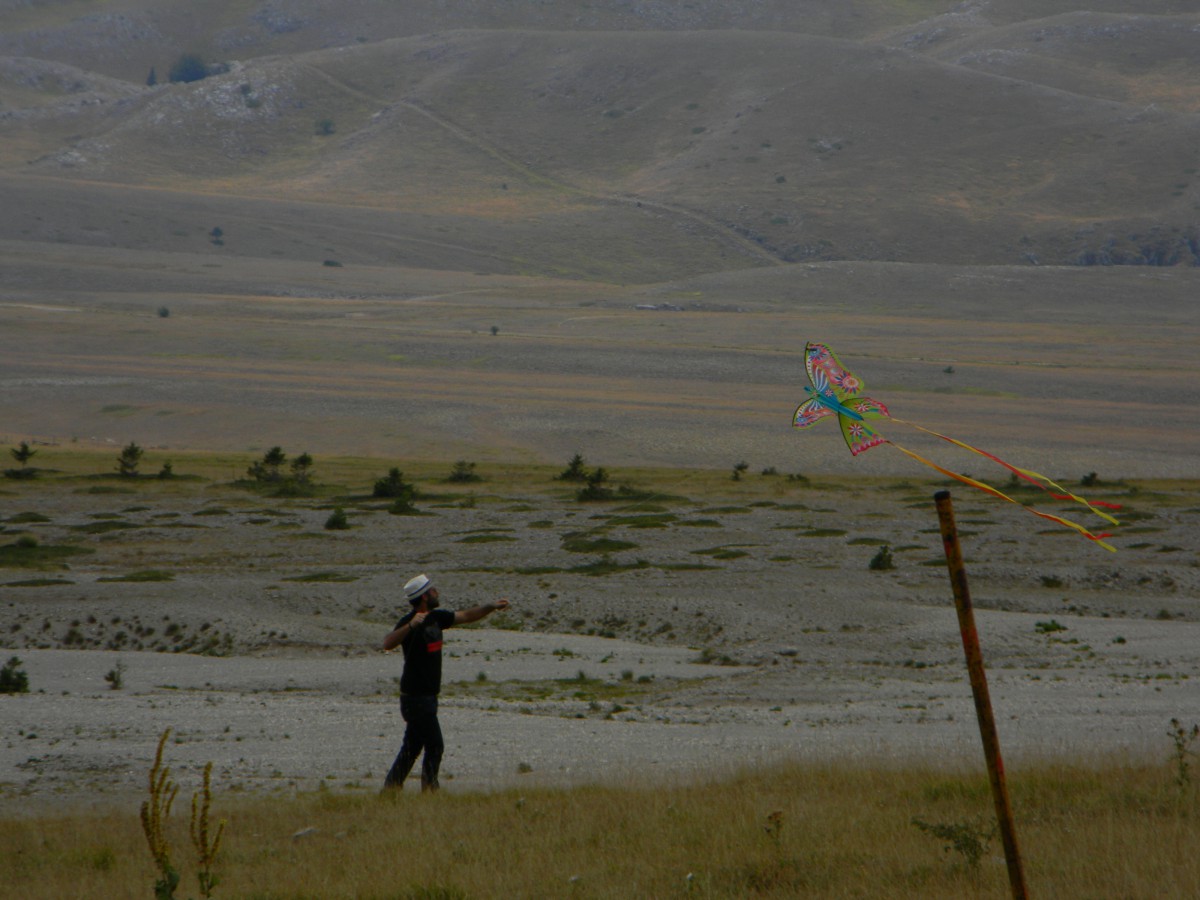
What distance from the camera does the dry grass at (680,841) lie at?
285 inches

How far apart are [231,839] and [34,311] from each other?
281ft

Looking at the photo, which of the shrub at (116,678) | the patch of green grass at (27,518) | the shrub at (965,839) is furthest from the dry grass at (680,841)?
the patch of green grass at (27,518)

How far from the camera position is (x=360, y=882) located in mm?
7492

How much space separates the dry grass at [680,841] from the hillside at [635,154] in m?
117

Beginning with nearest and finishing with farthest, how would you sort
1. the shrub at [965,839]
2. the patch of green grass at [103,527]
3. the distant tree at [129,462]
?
the shrub at [965,839]
the patch of green grass at [103,527]
the distant tree at [129,462]

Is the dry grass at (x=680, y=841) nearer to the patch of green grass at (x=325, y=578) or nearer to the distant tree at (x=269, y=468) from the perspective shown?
the patch of green grass at (x=325, y=578)

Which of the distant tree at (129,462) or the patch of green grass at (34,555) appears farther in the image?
the distant tree at (129,462)

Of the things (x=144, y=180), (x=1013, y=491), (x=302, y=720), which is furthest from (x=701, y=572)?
(x=144, y=180)

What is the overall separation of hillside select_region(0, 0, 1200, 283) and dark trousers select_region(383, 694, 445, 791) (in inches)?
Result: 4564

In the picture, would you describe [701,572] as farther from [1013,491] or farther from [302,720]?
[1013,491]

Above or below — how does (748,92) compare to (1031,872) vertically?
above

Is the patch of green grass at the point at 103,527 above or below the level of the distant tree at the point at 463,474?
below

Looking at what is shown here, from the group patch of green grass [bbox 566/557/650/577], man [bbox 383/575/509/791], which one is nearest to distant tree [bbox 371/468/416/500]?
patch of green grass [bbox 566/557/650/577]

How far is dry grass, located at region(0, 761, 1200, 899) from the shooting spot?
23.7 ft
